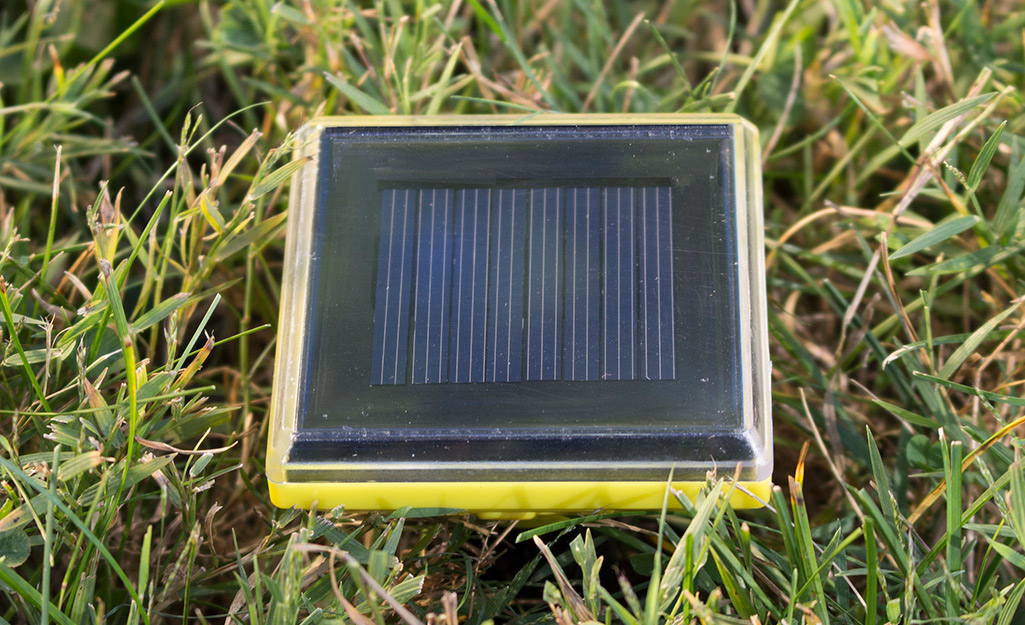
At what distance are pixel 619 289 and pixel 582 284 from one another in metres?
0.05

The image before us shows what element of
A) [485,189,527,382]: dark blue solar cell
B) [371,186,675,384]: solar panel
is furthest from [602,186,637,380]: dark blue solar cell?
[485,189,527,382]: dark blue solar cell

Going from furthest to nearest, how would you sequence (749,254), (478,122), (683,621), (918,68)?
A: (918,68)
(478,122)
(749,254)
(683,621)

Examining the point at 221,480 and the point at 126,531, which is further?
the point at 221,480

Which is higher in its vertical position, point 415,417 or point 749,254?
point 749,254

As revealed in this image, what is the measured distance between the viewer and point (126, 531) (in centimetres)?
116

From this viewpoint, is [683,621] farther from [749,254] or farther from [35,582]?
[35,582]

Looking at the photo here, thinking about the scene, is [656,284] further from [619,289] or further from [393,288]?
[393,288]

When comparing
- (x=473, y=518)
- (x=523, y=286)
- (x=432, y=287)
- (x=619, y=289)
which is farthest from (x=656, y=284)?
(x=473, y=518)

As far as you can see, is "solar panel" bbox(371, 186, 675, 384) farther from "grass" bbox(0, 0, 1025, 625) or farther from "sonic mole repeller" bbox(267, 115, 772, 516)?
"grass" bbox(0, 0, 1025, 625)

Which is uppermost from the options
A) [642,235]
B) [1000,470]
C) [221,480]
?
[642,235]

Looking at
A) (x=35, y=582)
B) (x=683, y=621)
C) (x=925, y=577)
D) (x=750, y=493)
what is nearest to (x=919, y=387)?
(x=925, y=577)

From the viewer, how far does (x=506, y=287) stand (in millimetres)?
1135

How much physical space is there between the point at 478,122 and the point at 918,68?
2.53 feet

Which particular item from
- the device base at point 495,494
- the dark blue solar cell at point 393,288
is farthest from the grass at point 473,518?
the dark blue solar cell at point 393,288
